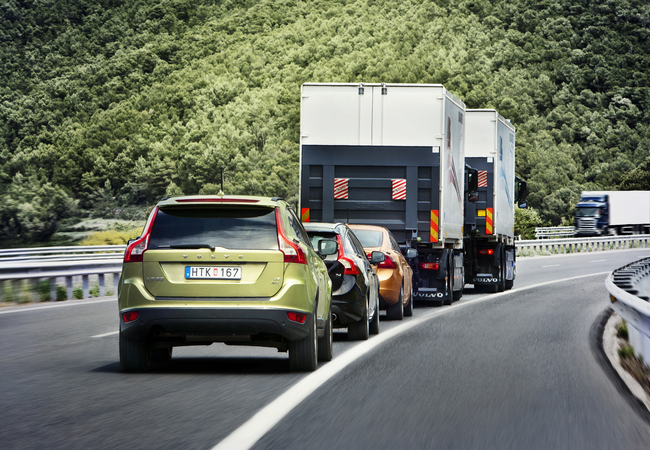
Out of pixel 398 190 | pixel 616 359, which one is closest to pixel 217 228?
pixel 616 359

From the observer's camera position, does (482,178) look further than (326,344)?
Yes

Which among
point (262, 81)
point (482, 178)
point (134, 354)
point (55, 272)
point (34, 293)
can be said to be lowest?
point (34, 293)

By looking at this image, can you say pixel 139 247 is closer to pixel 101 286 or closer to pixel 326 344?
pixel 326 344

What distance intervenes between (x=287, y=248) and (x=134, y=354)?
170 centimetres

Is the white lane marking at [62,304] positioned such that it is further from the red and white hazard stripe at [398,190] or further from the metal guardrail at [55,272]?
the red and white hazard stripe at [398,190]

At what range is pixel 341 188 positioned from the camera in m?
17.1

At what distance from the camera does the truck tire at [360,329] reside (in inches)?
483

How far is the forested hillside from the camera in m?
110

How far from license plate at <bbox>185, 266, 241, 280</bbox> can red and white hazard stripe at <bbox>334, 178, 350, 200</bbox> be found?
8583mm

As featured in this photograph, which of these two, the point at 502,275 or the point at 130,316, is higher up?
the point at 130,316

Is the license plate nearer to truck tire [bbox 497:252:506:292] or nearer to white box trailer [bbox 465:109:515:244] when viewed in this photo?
white box trailer [bbox 465:109:515:244]

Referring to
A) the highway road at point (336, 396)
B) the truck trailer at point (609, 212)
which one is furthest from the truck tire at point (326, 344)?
the truck trailer at point (609, 212)

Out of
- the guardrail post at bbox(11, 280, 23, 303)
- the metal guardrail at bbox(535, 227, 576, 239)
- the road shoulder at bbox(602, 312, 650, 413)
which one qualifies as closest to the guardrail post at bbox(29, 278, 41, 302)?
the guardrail post at bbox(11, 280, 23, 303)

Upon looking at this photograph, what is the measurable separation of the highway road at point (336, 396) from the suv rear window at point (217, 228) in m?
1.19
